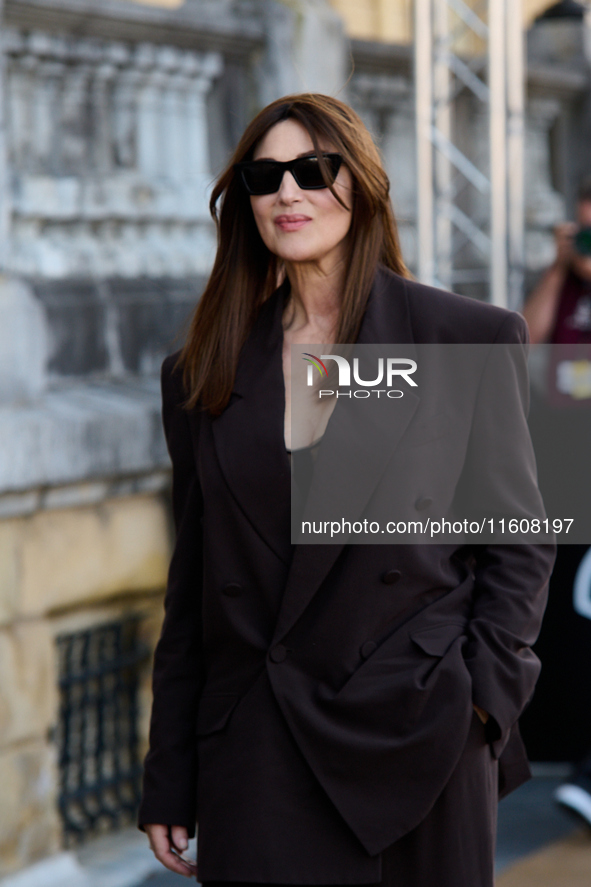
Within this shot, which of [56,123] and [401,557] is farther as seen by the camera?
[56,123]

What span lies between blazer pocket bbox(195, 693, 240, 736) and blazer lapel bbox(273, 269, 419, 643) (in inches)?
6.6

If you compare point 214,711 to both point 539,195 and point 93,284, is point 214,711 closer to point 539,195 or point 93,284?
point 93,284

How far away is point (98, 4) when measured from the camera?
430 centimetres

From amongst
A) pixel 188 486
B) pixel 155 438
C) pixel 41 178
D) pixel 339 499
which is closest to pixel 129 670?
pixel 155 438

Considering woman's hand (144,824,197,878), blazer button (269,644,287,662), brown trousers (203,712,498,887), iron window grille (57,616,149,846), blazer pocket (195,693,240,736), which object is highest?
blazer button (269,644,287,662)

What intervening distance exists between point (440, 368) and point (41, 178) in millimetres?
2245

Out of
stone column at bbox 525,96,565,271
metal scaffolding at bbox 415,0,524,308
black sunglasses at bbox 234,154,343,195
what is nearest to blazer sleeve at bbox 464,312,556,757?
black sunglasses at bbox 234,154,343,195

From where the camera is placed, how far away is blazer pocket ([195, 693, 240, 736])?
91.5 inches

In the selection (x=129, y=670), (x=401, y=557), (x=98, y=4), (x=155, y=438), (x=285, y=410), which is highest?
(x=98, y=4)

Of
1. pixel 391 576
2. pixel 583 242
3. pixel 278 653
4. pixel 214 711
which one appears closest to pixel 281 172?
pixel 391 576

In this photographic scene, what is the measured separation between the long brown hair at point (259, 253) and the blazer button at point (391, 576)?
17.8 inches

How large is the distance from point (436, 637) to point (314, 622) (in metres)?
0.21

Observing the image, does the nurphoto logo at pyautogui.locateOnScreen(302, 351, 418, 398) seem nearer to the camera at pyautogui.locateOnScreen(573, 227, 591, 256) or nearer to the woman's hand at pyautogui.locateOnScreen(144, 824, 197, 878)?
the woman's hand at pyautogui.locateOnScreen(144, 824, 197, 878)

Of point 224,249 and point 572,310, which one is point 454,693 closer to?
point 224,249
